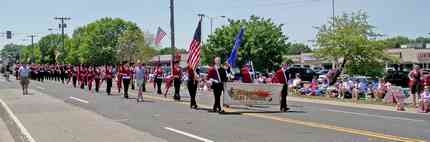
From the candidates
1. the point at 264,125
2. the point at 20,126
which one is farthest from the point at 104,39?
the point at 264,125

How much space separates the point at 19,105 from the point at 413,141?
14.5 m

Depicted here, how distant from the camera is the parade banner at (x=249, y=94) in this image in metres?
19.4

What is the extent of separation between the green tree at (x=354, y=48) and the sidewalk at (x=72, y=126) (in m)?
27.5

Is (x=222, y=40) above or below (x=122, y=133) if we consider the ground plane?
above

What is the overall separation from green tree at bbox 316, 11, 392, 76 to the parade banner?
77.5ft

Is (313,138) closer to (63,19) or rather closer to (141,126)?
(141,126)

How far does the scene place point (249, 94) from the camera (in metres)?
19.8

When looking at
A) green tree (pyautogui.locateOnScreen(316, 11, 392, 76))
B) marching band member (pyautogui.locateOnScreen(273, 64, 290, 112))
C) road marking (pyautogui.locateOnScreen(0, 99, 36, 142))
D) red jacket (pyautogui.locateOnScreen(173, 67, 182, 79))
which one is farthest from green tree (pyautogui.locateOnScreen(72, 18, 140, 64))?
marching band member (pyautogui.locateOnScreen(273, 64, 290, 112))

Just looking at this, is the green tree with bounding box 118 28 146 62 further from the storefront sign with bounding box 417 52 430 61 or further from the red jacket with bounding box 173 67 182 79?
the red jacket with bounding box 173 67 182 79

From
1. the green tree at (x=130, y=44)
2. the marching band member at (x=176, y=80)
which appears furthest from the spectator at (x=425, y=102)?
the green tree at (x=130, y=44)

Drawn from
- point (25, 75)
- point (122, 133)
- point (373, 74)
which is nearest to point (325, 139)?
point (122, 133)

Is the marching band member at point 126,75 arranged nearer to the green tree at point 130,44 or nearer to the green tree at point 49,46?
the green tree at point 130,44

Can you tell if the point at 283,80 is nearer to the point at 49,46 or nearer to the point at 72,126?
the point at 72,126

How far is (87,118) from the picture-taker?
1614 centimetres
